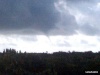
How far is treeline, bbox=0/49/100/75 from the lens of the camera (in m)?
41.2

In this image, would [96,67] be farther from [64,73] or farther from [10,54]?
[10,54]

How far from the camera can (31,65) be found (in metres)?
43.3

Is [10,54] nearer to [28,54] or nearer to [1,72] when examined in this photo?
[28,54]

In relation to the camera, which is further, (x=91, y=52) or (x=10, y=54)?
(x=91, y=52)

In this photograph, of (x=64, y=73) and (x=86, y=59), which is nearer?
(x=64, y=73)

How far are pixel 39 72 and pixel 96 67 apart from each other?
656cm

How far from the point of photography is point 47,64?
43.5 m

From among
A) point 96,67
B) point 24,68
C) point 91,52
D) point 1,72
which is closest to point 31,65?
point 24,68

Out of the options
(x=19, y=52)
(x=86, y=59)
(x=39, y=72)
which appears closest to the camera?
(x=39, y=72)

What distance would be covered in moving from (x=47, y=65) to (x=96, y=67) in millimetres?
5433

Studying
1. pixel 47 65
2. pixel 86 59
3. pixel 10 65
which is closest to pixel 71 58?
pixel 86 59

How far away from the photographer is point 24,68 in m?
42.8

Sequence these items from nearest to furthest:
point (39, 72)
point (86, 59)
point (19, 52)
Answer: point (39, 72) → point (86, 59) → point (19, 52)

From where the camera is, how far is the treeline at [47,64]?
135 ft
